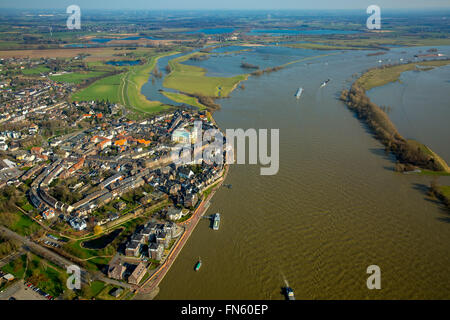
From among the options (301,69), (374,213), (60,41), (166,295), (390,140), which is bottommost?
(166,295)

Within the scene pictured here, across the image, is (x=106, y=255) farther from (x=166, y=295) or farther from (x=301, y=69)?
(x=301, y=69)

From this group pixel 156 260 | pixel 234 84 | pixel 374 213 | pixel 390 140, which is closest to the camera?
pixel 156 260

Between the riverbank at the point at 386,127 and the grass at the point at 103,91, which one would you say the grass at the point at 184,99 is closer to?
the grass at the point at 103,91

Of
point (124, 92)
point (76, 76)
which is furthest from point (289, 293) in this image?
point (76, 76)

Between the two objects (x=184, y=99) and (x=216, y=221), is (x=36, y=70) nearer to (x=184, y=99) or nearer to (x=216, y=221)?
(x=184, y=99)

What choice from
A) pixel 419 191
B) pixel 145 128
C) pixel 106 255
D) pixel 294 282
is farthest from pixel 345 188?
pixel 145 128

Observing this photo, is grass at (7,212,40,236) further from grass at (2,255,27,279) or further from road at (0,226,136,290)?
grass at (2,255,27,279)
